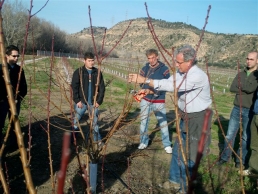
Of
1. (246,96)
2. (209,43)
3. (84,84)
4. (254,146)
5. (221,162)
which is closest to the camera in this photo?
(254,146)

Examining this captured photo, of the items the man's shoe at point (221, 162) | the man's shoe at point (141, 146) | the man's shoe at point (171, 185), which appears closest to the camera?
the man's shoe at point (171, 185)

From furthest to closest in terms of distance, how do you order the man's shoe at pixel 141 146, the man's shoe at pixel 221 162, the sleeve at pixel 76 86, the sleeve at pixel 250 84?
the man's shoe at pixel 141 146 < the sleeve at pixel 76 86 < the man's shoe at pixel 221 162 < the sleeve at pixel 250 84

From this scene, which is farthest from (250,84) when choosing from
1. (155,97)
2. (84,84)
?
(84,84)

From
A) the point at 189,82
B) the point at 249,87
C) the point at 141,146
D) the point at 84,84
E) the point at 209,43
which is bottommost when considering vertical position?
the point at 141,146

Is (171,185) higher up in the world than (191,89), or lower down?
lower down

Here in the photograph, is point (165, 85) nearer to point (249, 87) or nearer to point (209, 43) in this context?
point (249, 87)

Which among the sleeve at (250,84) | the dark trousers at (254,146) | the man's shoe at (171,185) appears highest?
the sleeve at (250,84)

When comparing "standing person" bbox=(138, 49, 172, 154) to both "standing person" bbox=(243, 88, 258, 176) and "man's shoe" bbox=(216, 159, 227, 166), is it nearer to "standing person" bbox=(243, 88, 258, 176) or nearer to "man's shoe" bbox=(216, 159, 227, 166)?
"man's shoe" bbox=(216, 159, 227, 166)

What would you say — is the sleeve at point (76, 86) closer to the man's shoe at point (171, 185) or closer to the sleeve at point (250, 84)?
the man's shoe at point (171, 185)

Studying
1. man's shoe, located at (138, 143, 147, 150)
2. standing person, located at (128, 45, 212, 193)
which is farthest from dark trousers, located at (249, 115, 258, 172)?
man's shoe, located at (138, 143, 147, 150)

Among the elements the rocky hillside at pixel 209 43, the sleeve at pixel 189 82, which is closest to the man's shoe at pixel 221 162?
the sleeve at pixel 189 82

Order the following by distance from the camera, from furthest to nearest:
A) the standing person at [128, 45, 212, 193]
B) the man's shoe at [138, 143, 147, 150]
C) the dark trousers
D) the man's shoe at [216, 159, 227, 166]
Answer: the man's shoe at [138, 143, 147, 150], the man's shoe at [216, 159, 227, 166], the dark trousers, the standing person at [128, 45, 212, 193]

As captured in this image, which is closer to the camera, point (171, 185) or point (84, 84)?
point (171, 185)

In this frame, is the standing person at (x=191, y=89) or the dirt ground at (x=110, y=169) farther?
the dirt ground at (x=110, y=169)
